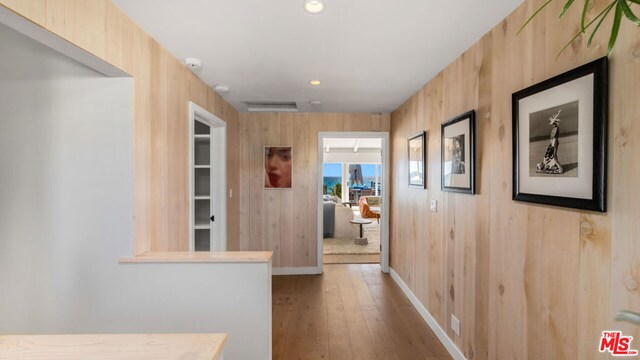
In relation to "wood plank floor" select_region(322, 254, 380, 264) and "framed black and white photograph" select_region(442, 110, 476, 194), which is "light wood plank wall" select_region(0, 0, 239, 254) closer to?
"framed black and white photograph" select_region(442, 110, 476, 194)

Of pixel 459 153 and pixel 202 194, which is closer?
pixel 459 153

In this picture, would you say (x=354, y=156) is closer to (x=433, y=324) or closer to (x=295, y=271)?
(x=295, y=271)

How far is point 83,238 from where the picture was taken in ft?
5.84

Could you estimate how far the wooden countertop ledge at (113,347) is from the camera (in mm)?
926

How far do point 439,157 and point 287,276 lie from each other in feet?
8.60

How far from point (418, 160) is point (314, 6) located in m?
2.00

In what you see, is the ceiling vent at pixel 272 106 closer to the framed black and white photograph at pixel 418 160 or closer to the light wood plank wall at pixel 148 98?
the light wood plank wall at pixel 148 98

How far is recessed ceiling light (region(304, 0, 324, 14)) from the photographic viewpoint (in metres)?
1.59

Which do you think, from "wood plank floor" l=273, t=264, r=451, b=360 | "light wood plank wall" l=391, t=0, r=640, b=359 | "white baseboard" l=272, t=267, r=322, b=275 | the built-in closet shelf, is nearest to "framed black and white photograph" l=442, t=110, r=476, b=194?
"light wood plank wall" l=391, t=0, r=640, b=359

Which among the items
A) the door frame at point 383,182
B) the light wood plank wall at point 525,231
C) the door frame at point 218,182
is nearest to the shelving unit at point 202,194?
the door frame at point 218,182

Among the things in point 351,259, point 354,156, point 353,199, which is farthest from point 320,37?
point 353,199

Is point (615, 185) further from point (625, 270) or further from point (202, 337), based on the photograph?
point (202, 337)

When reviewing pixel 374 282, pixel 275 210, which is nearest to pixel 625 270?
pixel 374 282

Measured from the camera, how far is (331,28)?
6.10 feet
